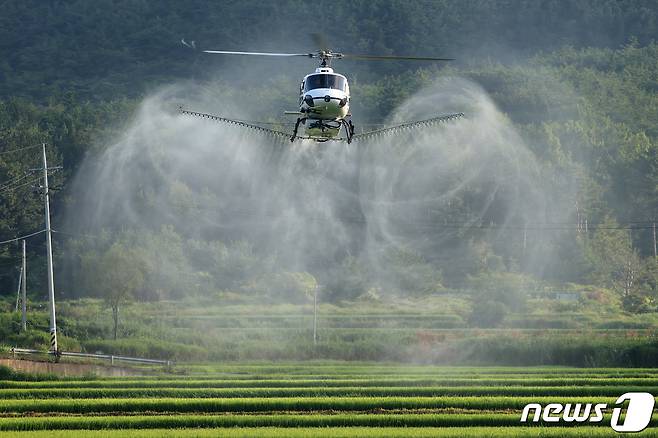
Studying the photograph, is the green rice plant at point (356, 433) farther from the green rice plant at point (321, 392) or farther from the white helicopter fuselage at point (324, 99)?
the white helicopter fuselage at point (324, 99)

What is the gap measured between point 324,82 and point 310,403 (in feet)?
49.3

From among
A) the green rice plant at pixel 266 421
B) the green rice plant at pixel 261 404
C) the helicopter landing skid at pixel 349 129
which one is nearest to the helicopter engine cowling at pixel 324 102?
the helicopter landing skid at pixel 349 129

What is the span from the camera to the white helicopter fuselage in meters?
55.1

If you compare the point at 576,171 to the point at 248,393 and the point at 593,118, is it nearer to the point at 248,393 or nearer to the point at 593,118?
the point at 593,118

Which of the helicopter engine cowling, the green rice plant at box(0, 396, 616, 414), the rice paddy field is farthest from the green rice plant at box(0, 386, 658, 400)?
the helicopter engine cowling

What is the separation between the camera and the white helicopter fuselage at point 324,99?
5512 centimetres

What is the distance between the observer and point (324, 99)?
55.0 m

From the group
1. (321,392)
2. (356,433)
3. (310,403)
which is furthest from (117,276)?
(356,433)

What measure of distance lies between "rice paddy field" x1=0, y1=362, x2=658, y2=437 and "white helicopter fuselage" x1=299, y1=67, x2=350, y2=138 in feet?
43.7

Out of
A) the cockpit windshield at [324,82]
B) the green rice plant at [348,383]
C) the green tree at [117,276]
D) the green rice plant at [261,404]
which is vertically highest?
the cockpit windshield at [324,82]

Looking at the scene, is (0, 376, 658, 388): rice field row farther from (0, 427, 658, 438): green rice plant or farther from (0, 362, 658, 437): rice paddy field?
(0, 427, 658, 438): green rice plant

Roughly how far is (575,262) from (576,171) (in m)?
25.7
